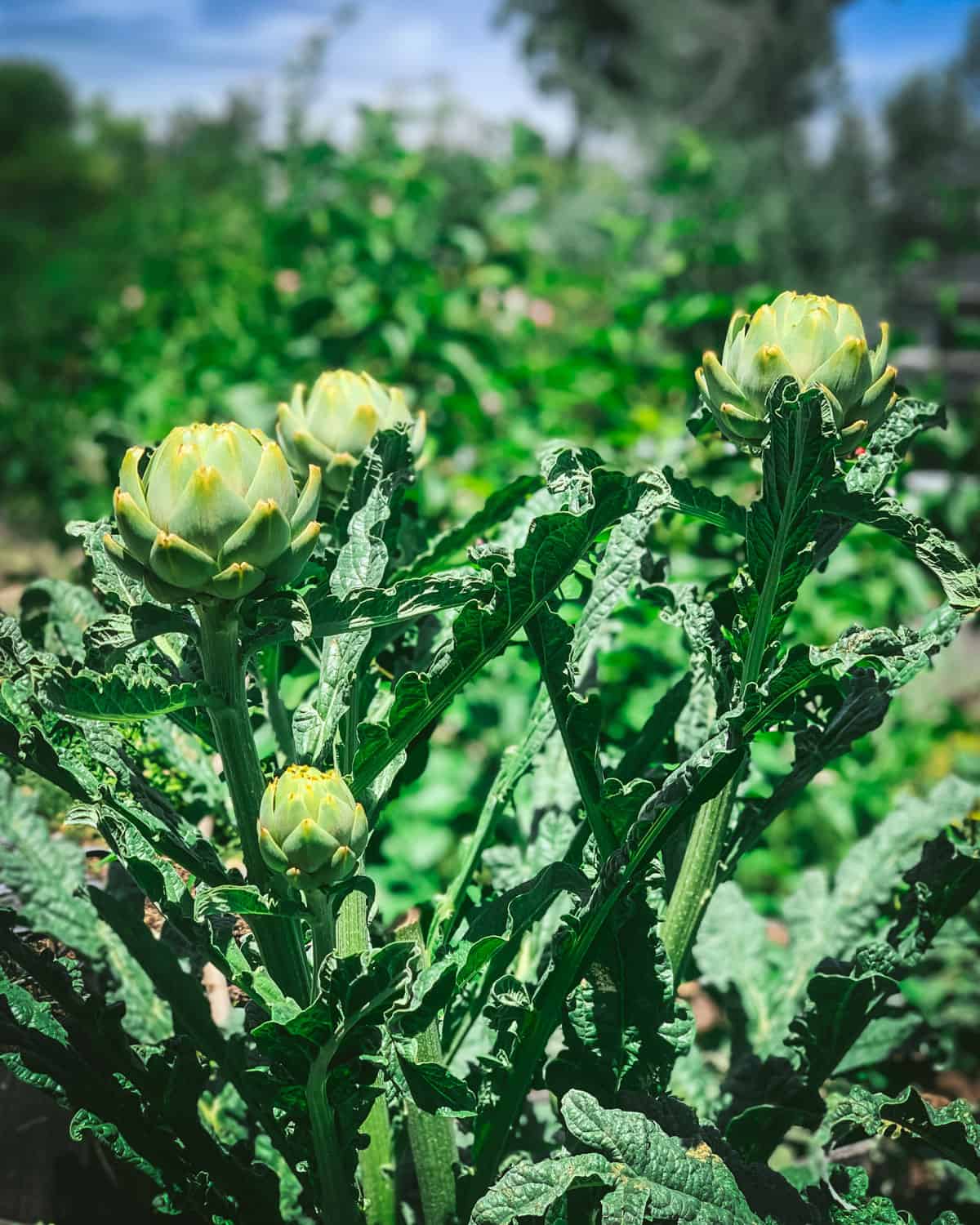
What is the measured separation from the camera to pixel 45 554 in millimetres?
2654

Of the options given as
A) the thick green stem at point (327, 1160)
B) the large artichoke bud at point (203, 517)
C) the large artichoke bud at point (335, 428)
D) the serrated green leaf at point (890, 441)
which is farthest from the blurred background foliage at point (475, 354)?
the thick green stem at point (327, 1160)

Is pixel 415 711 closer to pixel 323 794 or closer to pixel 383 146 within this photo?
pixel 323 794

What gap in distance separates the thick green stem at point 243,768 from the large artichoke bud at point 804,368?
1.08 feet

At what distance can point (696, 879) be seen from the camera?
0.77 meters

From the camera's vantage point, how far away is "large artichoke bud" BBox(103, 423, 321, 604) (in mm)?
573

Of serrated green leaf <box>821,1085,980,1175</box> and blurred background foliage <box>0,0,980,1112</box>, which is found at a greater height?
blurred background foliage <box>0,0,980,1112</box>

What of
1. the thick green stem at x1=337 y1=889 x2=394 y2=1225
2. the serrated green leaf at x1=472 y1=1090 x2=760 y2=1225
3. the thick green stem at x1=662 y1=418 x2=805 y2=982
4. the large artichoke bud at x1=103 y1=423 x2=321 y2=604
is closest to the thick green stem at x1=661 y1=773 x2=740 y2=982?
the thick green stem at x1=662 y1=418 x2=805 y2=982

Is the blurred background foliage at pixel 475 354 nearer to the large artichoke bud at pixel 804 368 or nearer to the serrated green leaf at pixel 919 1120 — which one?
the large artichoke bud at pixel 804 368

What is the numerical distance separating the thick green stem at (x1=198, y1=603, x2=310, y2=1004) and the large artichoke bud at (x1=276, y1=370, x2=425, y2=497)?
0.75 ft

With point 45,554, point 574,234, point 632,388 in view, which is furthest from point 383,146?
point 574,234

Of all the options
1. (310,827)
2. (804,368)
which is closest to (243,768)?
(310,827)

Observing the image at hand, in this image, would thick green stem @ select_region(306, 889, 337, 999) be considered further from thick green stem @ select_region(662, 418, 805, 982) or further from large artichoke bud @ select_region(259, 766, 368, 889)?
thick green stem @ select_region(662, 418, 805, 982)

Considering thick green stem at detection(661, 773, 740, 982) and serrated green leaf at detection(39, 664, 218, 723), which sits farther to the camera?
thick green stem at detection(661, 773, 740, 982)

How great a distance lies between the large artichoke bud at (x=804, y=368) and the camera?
65 cm
